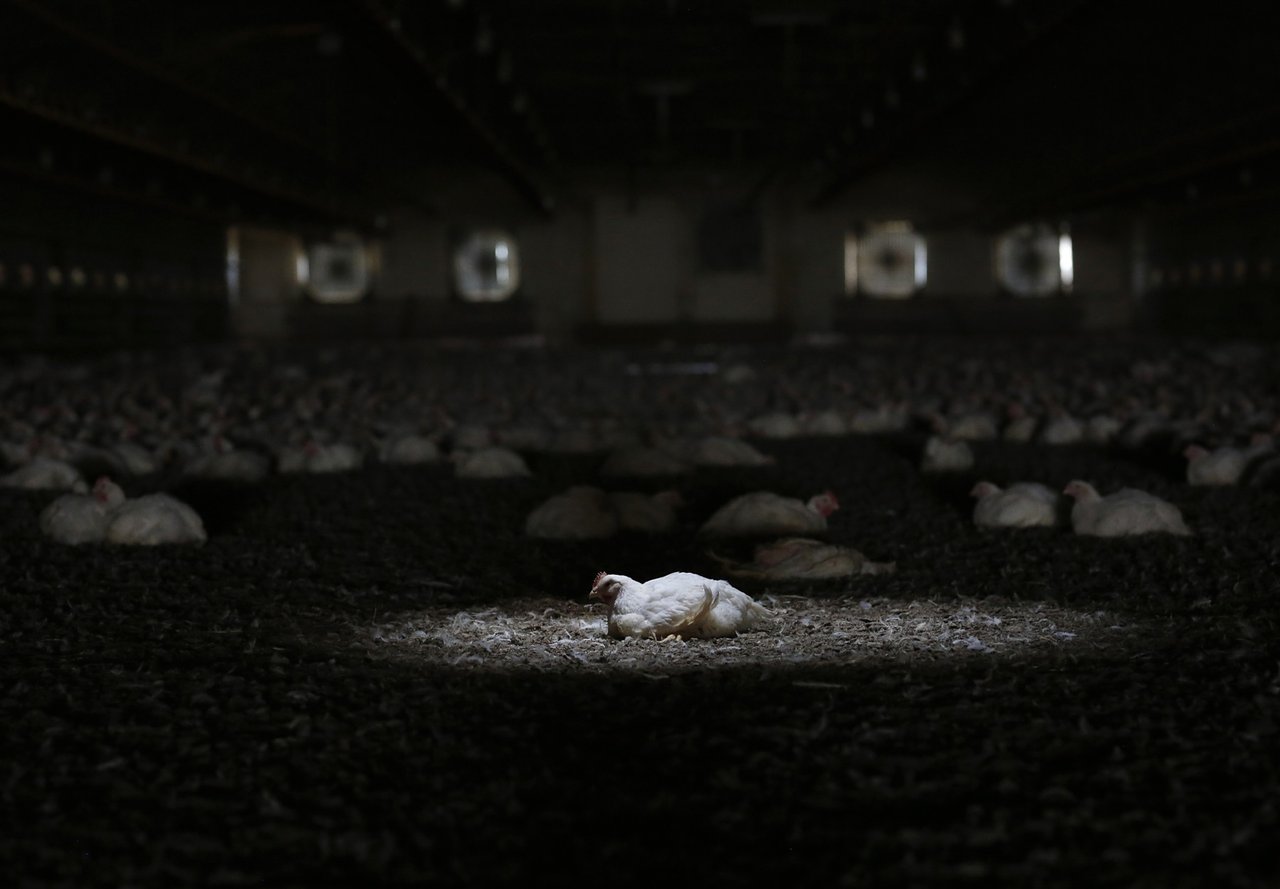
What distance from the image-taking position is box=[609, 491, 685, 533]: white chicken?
6371 millimetres

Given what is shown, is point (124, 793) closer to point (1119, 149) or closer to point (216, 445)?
point (216, 445)

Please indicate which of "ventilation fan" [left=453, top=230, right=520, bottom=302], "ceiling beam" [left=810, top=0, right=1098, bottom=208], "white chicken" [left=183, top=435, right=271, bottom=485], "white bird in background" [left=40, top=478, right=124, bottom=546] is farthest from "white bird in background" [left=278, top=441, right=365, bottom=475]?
"ventilation fan" [left=453, top=230, right=520, bottom=302]

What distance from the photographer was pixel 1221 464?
297 inches

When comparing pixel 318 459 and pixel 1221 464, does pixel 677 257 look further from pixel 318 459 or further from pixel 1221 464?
pixel 1221 464

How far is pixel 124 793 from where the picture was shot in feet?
9.20

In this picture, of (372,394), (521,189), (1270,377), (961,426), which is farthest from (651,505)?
(521,189)

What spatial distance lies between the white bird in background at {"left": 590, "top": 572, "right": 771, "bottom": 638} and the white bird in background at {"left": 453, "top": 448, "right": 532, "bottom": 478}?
4.22m

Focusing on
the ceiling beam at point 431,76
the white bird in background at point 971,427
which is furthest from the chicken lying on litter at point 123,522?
the white bird in background at point 971,427

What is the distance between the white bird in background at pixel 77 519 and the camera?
5941mm

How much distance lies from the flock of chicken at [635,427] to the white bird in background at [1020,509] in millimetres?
10

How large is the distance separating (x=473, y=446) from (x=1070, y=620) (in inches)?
232

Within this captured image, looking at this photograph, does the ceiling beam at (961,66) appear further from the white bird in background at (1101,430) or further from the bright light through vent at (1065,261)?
the bright light through vent at (1065,261)

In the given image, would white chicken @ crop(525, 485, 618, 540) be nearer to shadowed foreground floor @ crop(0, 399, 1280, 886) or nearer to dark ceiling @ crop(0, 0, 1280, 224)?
shadowed foreground floor @ crop(0, 399, 1280, 886)

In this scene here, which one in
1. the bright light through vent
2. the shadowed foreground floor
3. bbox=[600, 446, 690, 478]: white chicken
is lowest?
the shadowed foreground floor
